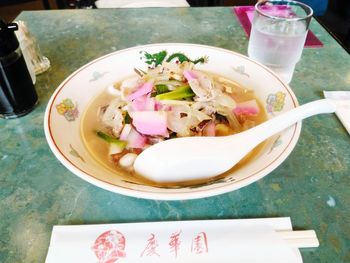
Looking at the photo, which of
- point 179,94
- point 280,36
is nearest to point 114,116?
point 179,94

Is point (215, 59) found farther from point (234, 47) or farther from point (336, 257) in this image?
point (336, 257)

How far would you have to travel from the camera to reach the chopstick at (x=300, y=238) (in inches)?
20.3

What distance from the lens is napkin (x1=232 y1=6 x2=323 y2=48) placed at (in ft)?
3.78

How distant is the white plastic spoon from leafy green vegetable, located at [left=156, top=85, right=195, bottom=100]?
155 millimetres

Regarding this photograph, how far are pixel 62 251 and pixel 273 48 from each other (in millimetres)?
800

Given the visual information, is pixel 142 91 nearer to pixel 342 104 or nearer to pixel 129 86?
pixel 129 86

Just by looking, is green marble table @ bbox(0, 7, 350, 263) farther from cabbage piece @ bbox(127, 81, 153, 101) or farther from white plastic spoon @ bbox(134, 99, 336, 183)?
cabbage piece @ bbox(127, 81, 153, 101)

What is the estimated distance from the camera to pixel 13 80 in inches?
30.5

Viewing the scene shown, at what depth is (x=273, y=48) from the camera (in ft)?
3.07

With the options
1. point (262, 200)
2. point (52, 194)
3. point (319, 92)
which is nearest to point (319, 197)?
point (262, 200)

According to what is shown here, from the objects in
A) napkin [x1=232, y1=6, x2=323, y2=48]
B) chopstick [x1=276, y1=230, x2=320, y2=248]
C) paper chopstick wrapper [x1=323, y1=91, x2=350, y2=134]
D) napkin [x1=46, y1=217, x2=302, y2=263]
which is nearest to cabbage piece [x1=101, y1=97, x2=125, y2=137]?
napkin [x1=46, y1=217, x2=302, y2=263]

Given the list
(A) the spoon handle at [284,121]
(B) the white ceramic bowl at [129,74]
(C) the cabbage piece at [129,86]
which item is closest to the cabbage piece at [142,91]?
(C) the cabbage piece at [129,86]

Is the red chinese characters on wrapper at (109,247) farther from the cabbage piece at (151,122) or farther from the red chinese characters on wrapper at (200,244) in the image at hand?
the cabbage piece at (151,122)

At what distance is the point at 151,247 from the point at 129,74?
55 centimetres
